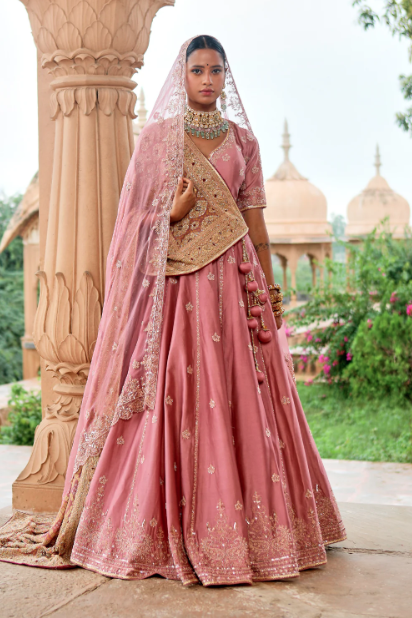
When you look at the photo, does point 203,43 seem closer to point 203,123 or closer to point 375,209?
point 203,123

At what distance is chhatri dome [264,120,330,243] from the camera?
42.9 ft

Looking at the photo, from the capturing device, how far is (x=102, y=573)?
93.2 inches

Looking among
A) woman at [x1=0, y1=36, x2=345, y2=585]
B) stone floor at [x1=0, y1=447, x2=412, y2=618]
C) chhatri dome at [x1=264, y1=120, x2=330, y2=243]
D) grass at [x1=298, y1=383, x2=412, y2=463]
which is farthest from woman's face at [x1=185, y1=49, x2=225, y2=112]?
chhatri dome at [x1=264, y1=120, x2=330, y2=243]

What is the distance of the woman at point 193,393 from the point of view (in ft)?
7.72

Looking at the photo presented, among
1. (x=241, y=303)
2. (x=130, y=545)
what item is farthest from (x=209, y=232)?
(x=130, y=545)

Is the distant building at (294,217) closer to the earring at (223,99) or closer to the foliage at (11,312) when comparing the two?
the foliage at (11,312)

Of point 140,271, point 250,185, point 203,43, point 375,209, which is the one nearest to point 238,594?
point 140,271

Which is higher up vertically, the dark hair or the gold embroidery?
the dark hair

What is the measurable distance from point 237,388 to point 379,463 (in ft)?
8.47

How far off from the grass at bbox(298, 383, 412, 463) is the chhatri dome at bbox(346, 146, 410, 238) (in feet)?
23.1

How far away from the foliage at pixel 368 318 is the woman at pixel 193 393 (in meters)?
3.99

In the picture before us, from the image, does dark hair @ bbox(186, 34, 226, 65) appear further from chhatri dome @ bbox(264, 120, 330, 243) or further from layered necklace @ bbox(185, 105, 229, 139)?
chhatri dome @ bbox(264, 120, 330, 243)

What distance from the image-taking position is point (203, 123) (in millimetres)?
2621

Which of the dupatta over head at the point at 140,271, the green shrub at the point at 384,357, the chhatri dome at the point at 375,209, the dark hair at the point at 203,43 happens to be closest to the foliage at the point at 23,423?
the green shrub at the point at 384,357
